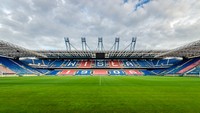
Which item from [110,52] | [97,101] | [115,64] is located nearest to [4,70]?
[110,52]

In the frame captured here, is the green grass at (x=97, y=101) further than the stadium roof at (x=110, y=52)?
No

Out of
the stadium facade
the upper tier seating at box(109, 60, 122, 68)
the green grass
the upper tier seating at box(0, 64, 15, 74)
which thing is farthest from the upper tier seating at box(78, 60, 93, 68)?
the green grass

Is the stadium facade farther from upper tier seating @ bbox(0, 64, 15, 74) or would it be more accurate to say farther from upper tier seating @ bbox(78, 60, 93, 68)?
upper tier seating @ bbox(0, 64, 15, 74)

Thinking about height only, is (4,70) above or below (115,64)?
below

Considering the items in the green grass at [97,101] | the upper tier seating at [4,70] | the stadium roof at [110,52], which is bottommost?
the upper tier seating at [4,70]

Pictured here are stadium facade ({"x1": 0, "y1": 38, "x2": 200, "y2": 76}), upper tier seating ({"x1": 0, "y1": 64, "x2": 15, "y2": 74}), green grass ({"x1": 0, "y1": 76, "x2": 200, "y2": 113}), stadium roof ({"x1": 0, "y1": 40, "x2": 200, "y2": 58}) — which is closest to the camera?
green grass ({"x1": 0, "y1": 76, "x2": 200, "y2": 113})

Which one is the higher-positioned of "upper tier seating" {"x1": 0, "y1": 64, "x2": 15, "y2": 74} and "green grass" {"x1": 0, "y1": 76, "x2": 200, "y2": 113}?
"green grass" {"x1": 0, "y1": 76, "x2": 200, "y2": 113}

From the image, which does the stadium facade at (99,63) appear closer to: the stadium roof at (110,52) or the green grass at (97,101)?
the stadium roof at (110,52)

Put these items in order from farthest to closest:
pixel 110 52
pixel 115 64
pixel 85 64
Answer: pixel 85 64
pixel 115 64
pixel 110 52

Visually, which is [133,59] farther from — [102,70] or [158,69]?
[102,70]

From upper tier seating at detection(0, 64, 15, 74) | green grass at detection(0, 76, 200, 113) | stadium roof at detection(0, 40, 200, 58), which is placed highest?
stadium roof at detection(0, 40, 200, 58)

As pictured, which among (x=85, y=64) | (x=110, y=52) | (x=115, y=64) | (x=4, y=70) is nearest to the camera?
(x=4, y=70)

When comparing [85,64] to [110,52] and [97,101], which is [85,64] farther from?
[97,101]

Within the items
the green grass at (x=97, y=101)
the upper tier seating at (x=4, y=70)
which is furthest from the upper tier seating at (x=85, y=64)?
the green grass at (x=97, y=101)
